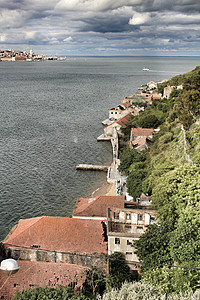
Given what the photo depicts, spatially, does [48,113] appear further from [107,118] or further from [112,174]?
[112,174]

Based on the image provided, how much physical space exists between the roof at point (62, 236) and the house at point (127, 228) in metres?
1.69

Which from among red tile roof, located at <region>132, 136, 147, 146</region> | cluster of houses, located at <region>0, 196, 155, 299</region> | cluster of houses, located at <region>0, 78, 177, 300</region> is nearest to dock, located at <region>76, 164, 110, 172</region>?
red tile roof, located at <region>132, 136, 147, 146</region>

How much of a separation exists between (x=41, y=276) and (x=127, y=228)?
21.4ft

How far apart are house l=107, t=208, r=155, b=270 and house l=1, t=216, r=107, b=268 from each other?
1369 millimetres

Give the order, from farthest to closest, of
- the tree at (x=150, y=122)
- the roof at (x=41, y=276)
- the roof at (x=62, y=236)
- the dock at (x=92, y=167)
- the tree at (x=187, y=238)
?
1. the tree at (x=150, y=122)
2. the dock at (x=92, y=167)
3. the roof at (x=62, y=236)
4. the roof at (x=41, y=276)
5. the tree at (x=187, y=238)

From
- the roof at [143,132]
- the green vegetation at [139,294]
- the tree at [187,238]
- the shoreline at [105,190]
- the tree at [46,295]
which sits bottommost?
the shoreline at [105,190]

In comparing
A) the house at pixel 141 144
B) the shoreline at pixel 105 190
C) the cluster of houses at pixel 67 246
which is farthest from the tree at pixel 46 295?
the house at pixel 141 144

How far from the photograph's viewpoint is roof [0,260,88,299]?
15945mm

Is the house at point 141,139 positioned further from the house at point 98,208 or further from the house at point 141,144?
the house at point 98,208

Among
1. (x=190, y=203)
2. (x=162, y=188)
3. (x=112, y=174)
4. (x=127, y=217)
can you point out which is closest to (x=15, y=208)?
(x=112, y=174)

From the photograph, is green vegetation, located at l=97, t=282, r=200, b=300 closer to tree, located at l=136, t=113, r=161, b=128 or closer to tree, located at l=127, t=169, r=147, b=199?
tree, located at l=127, t=169, r=147, b=199

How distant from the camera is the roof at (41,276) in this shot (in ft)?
52.3

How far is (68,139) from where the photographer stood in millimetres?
55219

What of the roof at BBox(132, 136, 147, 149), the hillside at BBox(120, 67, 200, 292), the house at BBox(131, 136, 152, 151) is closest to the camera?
the hillside at BBox(120, 67, 200, 292)
